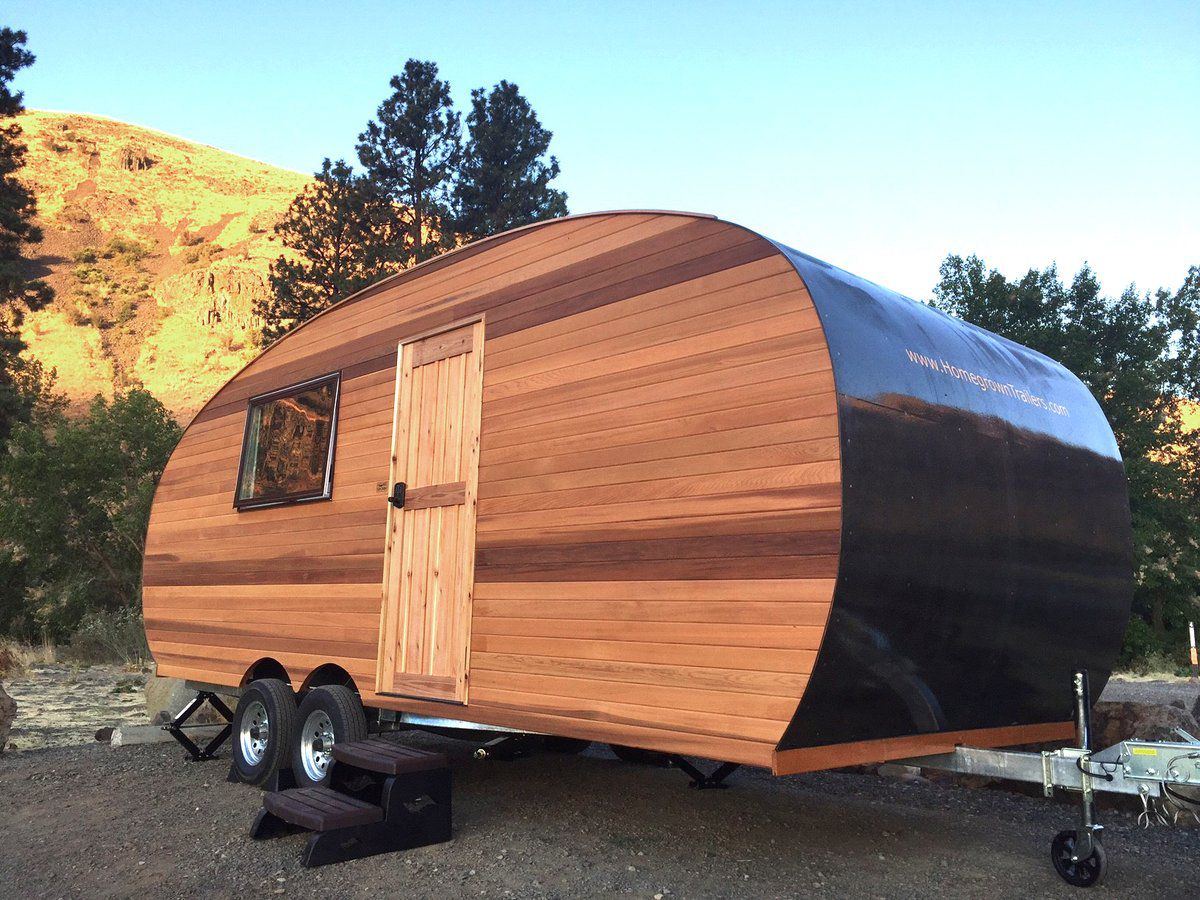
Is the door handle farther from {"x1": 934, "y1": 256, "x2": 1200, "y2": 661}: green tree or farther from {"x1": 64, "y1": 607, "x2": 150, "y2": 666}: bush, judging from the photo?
{"x1": 934, "y1": 256, "x2": 1200, "y2": 661}: green tree

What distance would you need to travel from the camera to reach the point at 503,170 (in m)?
23.9

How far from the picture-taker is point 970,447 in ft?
15.1

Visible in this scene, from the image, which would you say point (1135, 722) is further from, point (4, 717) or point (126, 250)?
point (126, 250)

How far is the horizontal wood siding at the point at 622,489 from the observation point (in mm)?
3969

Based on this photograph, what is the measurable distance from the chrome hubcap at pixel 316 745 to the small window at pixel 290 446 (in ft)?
5.04

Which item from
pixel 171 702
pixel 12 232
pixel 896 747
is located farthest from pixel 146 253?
pixel 896 747

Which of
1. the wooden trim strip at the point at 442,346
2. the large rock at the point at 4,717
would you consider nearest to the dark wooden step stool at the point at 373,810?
the wooden trim strip at the point at 442,346

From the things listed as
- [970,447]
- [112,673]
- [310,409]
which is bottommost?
[112,673]

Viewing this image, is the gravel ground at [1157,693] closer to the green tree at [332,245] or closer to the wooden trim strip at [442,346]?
the wooden trim strip at [442,346]

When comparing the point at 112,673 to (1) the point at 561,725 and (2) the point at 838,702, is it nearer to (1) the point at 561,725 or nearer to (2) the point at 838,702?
(1) the point at 561,725

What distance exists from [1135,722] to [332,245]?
20.6 meters

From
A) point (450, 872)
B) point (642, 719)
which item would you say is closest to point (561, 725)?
point (642, 719)

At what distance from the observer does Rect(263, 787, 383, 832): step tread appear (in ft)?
15.9

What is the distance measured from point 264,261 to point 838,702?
2314 inches
